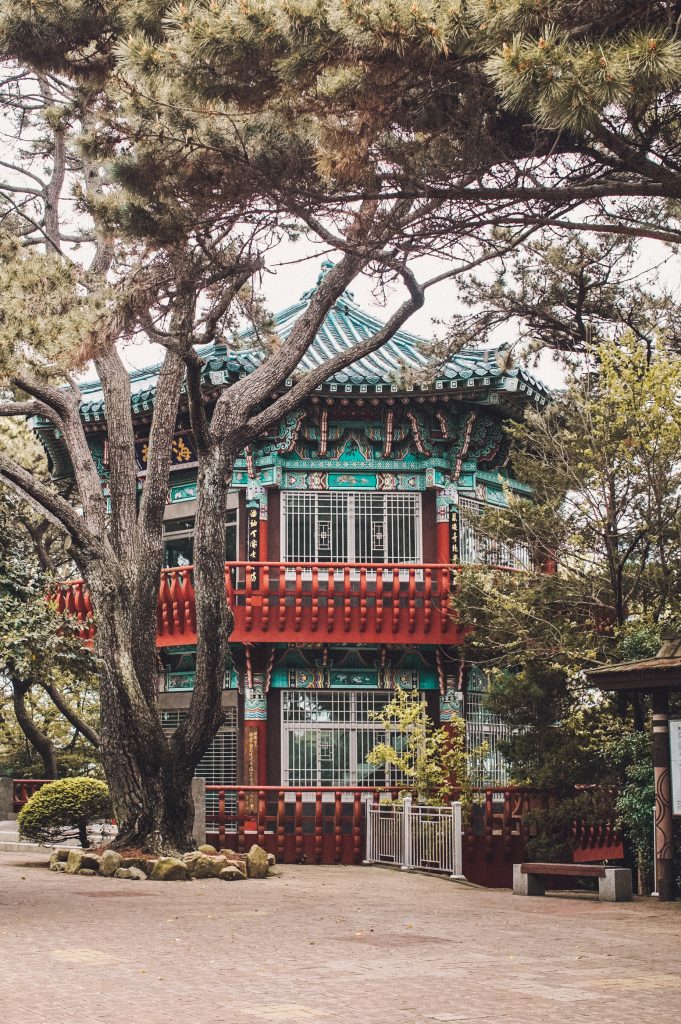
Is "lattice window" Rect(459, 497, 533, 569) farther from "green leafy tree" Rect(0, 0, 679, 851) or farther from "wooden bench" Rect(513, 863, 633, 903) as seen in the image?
"wooden bench" Rect(513, 863, 633, 903)

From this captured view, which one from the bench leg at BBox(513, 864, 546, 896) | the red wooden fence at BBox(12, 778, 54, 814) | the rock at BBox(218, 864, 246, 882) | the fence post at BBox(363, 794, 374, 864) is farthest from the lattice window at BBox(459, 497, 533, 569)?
the red wooden fence at BBox(12, 778, 54, 814)

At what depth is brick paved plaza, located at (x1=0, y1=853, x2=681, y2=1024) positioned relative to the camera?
24.9 ft

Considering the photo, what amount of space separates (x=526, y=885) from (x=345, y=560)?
8.84 metres

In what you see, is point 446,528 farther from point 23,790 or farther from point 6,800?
point 6,800

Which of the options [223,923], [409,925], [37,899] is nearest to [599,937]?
[409,925]

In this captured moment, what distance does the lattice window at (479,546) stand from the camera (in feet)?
69.9

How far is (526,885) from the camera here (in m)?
16.2

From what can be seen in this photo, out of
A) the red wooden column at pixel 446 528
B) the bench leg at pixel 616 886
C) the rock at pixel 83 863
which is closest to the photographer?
the bench leg at pixel 616 886

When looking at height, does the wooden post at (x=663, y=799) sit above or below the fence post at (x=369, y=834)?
above

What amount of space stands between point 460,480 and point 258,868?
9.71m

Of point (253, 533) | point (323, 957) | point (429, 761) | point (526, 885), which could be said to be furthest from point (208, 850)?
point (323, 957)

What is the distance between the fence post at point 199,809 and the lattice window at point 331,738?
11.4ft

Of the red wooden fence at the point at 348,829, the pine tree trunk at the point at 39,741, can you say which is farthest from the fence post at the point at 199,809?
the pine tree trunk at the point at 39,741

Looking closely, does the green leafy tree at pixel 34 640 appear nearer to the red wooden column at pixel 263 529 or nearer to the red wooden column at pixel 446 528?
the red wooden column at pixel 263 529
